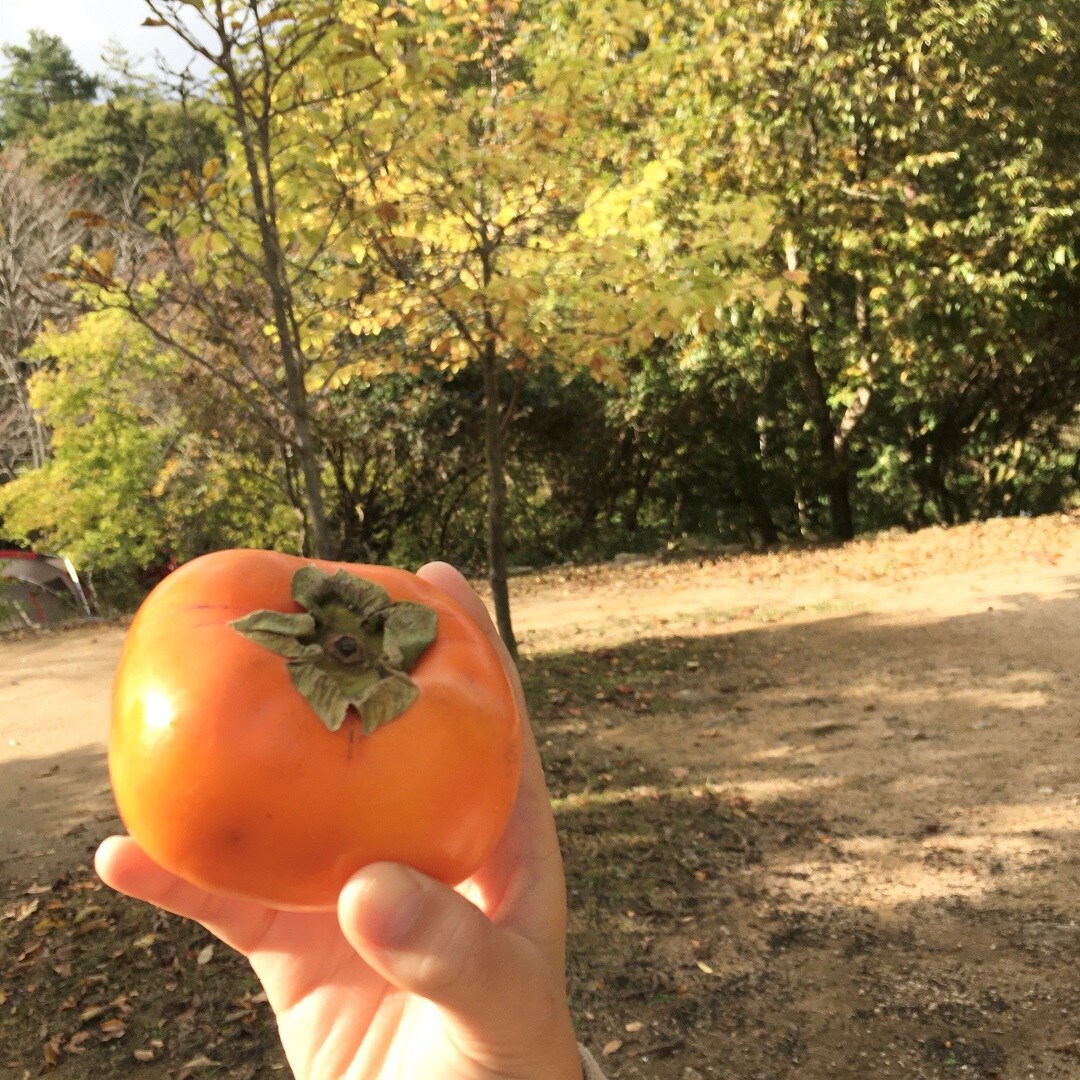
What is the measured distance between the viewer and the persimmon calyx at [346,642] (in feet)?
3.26

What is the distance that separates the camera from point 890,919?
12.9ft

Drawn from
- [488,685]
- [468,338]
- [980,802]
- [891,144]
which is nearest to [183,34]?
[468,338]

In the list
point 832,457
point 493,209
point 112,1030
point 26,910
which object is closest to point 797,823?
point 112,1030

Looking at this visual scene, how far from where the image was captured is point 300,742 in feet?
3.21

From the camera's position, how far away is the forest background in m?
5.05

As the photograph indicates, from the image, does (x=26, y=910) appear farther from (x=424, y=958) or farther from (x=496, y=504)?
(x=424, y=958)

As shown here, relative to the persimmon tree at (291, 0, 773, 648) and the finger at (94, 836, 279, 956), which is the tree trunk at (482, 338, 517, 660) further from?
the finger at (94, 836, 279, 956)

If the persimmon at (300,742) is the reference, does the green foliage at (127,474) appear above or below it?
below

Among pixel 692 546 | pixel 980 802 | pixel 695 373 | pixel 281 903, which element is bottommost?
pixel 692 546

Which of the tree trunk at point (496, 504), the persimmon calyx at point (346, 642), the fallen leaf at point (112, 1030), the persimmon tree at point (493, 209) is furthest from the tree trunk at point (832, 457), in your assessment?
the persimmon calyx at point (346, 642)

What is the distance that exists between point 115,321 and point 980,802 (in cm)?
1115

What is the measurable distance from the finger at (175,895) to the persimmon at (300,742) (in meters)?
0.19

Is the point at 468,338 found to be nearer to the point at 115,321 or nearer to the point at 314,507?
the point at 314,507

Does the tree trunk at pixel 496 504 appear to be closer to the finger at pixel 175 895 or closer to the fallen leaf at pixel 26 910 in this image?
the fallen leaf at pixel 26 910
